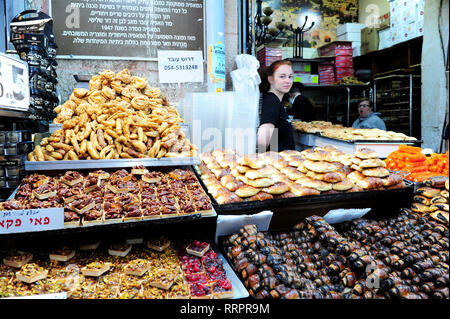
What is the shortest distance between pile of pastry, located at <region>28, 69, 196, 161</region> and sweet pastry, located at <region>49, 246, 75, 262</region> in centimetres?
66

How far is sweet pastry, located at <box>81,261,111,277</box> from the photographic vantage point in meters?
1.65

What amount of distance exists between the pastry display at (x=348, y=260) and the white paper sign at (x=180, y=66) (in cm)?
214

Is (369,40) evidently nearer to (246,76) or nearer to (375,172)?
(246,76)

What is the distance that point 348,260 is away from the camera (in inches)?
63.9

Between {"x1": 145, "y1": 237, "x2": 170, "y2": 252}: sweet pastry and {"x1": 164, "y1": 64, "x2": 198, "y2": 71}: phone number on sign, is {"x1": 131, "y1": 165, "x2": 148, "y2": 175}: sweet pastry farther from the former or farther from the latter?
{"x1": 164, "y1": 64, "x2": 198, "y2": 71}: phone number on sign

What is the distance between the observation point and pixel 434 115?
3809 millimetres

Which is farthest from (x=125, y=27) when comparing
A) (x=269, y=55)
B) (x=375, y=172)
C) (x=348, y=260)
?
(x=269, y=55)

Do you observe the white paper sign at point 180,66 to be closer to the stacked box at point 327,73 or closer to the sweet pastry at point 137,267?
the sweet pastry at point 137,267

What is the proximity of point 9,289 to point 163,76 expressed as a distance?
8.32 ft

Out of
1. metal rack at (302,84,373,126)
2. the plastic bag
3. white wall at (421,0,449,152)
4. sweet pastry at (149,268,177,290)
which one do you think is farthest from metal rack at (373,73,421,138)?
sweet pastry at (149,268,177,290)

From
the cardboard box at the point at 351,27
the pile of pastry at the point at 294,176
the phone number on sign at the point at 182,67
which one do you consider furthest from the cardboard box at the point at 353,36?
the pile of pastry at the point at 294,176

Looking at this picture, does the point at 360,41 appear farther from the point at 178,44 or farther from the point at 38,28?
the point at 38,28

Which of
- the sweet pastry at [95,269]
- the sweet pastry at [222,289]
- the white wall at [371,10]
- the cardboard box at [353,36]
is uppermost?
the white wall at [371,10]

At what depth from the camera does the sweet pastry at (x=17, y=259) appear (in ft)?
5.50
